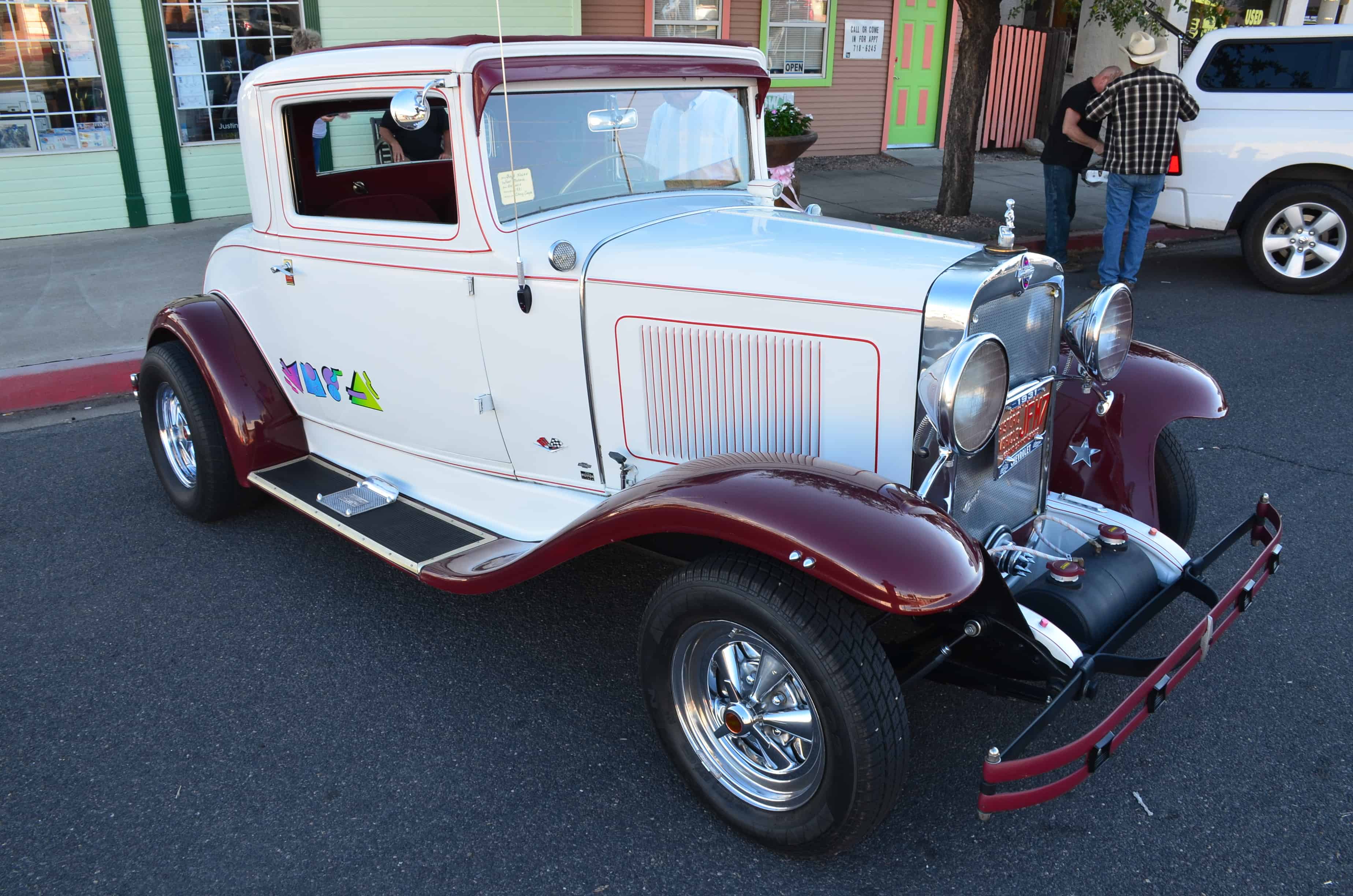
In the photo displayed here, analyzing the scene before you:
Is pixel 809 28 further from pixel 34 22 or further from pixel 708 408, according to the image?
pixel 708 408

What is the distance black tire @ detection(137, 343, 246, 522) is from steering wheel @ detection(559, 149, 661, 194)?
A: 1846 millimetres

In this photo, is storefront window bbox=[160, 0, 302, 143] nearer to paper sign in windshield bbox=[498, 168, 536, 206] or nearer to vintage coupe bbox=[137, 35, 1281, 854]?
vintage coupe bbox=[137, 35, 1281, 854]

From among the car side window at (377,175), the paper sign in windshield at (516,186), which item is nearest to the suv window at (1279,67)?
the car side window at (377,175)

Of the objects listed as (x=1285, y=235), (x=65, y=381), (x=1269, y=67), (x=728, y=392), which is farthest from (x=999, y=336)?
(x=1269, y=67)

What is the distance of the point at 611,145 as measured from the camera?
3.29 metres

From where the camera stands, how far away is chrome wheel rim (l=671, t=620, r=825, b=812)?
2420 millimetres

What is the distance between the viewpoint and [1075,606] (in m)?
2.57

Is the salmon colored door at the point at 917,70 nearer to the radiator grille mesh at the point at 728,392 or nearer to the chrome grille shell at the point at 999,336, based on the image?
the chrome grille shell at the point at 999,336

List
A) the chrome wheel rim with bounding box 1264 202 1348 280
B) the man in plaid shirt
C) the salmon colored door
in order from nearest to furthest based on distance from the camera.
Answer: the man in plaid shirt < the chrome wheel rim with bounding box 1264 202 1348 280 < the salmon colored door

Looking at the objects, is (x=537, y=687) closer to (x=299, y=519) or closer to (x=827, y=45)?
(x=299, y=519)

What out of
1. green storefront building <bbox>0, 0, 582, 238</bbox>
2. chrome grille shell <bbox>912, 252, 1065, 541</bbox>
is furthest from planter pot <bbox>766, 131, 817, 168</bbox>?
chrome grille shell <bbox>912, 252, 1065, 541</bbox>

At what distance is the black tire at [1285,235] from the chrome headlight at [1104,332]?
5875 mm

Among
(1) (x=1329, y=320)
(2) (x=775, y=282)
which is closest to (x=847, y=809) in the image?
(2) (x=775, y=282)

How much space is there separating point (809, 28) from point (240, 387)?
10650mm
